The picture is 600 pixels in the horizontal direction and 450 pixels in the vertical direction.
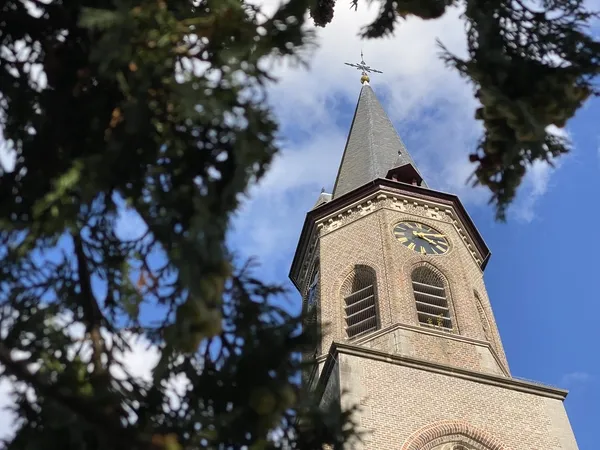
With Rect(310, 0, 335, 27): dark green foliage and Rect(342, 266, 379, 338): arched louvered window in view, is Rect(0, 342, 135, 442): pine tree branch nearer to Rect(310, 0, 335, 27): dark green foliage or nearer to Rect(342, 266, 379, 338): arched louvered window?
Rect(310, 0, 335, 27): dark green foliage

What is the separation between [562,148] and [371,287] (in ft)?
46.1

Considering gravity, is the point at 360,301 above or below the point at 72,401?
above

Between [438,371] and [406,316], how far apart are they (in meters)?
2.19

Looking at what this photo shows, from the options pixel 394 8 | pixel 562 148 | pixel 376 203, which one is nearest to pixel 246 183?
pixel 562 148

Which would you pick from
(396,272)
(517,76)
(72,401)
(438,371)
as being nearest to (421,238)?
(396,272)

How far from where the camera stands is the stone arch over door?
47.0 feet

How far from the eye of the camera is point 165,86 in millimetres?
4438

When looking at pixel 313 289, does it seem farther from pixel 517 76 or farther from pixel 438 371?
pixel 517 76

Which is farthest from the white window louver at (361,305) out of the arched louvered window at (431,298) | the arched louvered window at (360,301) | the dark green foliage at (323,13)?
the dark green foliage at (323,13)

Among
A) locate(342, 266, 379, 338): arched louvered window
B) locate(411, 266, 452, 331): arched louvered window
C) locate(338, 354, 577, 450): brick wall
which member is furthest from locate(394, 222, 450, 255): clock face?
locate(338, 354, 577, 450): brick wall

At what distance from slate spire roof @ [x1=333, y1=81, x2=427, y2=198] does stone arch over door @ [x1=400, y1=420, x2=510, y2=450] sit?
9255mm

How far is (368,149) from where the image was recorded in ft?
82.5

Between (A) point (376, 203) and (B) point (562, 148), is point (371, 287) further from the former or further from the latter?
(B) point (562, 148)

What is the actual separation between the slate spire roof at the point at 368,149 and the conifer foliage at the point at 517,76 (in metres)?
16.7
